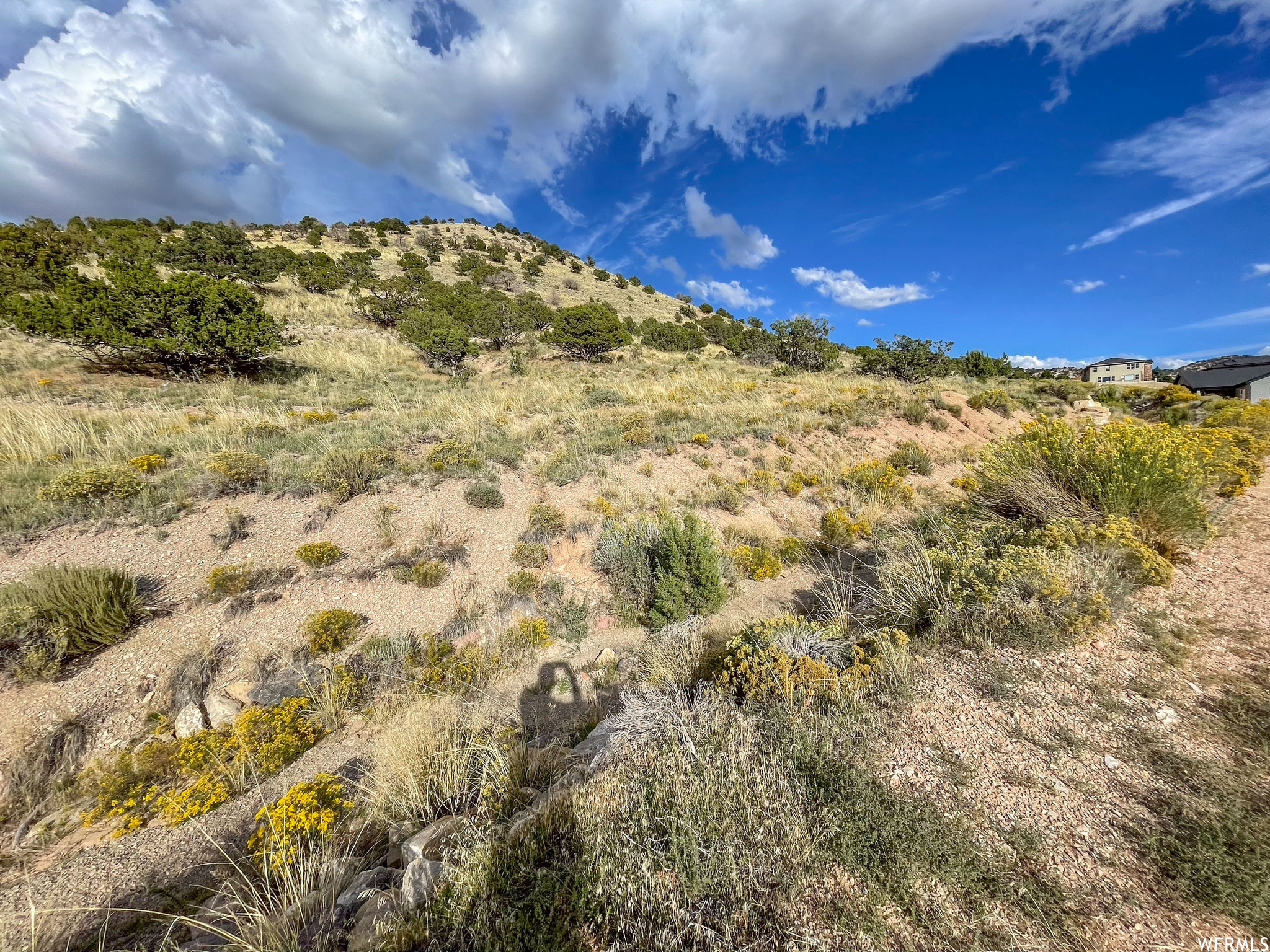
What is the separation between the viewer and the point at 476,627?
6.05 metres

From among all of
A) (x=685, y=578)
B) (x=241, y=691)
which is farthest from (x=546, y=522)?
(x=241, y=691)

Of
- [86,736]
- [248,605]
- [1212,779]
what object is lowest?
[86,736]

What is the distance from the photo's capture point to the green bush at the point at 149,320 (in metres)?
12.1

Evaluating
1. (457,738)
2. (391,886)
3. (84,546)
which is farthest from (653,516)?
(84,546)

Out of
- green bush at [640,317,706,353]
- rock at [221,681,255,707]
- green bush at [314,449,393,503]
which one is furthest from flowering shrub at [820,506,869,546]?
green bush at [640,317,706,353]

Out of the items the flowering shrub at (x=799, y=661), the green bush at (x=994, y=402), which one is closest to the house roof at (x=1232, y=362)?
the green bush at (x=994, y=402)

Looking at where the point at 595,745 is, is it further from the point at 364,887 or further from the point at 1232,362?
the point at 1232,362

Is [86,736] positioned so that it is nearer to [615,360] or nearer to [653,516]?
[653,516]

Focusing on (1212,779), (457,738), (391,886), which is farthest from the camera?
(457,738)

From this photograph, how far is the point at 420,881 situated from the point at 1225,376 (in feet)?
175

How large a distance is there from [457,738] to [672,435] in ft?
27.8

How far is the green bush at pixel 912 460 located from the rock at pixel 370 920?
11.9m

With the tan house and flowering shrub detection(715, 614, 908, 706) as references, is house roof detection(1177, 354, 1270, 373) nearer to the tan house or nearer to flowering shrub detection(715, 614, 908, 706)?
the tan house

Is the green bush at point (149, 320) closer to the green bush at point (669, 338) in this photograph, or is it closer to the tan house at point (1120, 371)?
the green bush at point (669, 338)
